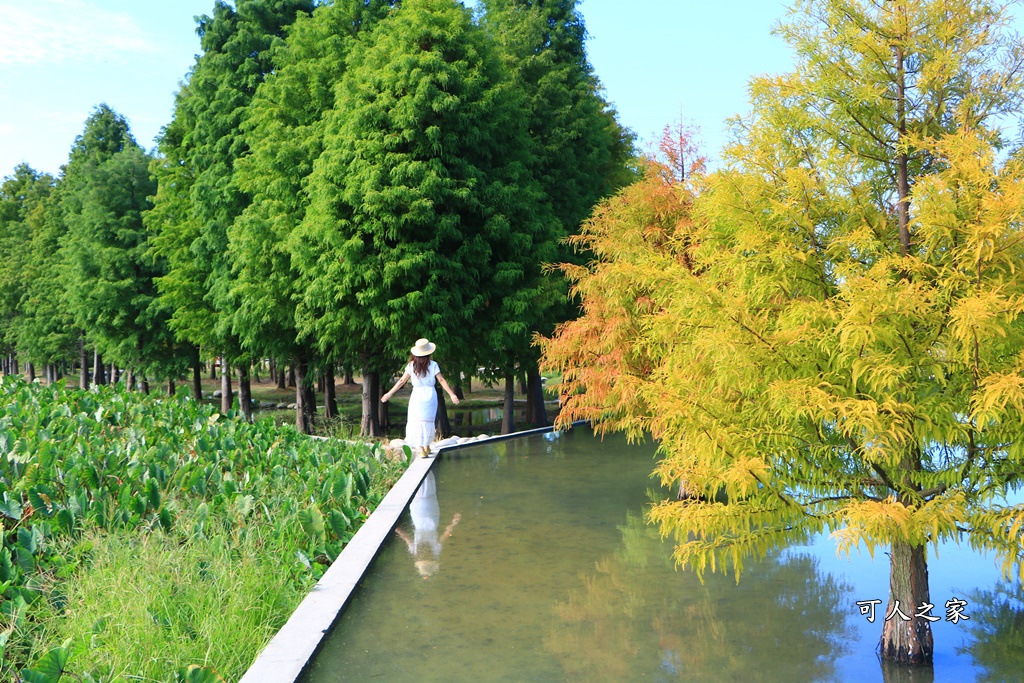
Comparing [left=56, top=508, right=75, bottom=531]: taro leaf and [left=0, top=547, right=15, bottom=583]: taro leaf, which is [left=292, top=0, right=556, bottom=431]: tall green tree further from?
[left=0, top=547, right=15, bottom=583]: taro leaf

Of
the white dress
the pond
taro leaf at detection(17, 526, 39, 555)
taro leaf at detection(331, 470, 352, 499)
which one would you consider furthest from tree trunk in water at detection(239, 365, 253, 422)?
taro leaf at detection(17, 526, 39, 555)

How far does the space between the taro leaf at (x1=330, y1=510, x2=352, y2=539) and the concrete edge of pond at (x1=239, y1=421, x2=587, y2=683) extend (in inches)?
7.0

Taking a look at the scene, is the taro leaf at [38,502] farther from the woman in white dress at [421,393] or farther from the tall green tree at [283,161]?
the tall green tree at [283,161]

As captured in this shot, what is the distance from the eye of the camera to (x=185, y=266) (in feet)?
88.3

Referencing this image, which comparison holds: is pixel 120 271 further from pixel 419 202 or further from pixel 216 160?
pixel 419 202

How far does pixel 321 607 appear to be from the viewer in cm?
605

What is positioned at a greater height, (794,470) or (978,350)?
(978,350)

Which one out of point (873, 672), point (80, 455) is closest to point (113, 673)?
point (873, 672)

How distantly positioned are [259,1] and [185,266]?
8745 millimetres

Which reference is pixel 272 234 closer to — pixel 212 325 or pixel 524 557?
pixel 212 325

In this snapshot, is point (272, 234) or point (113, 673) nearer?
point (113, 673)

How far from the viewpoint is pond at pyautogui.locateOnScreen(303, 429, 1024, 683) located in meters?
5.18

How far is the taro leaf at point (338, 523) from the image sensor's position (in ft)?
26.8

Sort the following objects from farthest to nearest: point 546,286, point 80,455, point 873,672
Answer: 1. point 546,286
2. point 80,455
3. point 873,672
